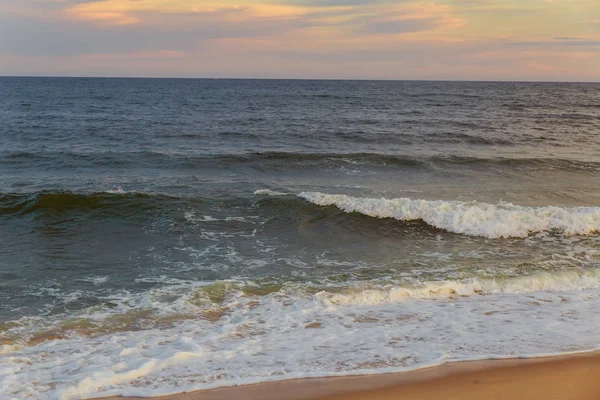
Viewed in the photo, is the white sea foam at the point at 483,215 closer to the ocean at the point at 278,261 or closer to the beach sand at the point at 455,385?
the ocean at the point at 278,261

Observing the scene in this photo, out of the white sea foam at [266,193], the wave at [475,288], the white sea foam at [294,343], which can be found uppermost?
the white sea foam at [266,193]

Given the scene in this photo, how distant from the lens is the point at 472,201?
47.4 feet

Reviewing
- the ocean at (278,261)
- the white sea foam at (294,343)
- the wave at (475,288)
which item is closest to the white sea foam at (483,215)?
the ocean at (278,261)

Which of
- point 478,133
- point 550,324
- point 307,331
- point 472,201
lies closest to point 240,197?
point 472,201

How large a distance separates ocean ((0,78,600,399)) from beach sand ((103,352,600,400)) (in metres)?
0.20

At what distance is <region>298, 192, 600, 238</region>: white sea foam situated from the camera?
40.2 feet

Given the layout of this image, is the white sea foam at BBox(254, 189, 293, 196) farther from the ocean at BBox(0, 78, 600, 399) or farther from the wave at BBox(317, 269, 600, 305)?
the wave at BBox(317, 269, 600, 305)

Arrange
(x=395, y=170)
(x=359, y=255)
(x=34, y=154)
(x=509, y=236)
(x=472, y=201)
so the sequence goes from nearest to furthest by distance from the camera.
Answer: (x=359, y=255)
(x=509, y=236)
(x=472, y=201)
(x=395, y=170)
(x=34, y=154)

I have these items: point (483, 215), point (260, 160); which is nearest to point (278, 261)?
point (483, 215)

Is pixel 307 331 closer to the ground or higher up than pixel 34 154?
closer to the ground

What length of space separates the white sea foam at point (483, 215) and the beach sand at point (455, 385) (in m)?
6.45

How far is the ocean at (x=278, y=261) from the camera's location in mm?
6281

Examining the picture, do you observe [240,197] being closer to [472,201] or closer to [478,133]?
[472,201]

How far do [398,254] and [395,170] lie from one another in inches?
361
